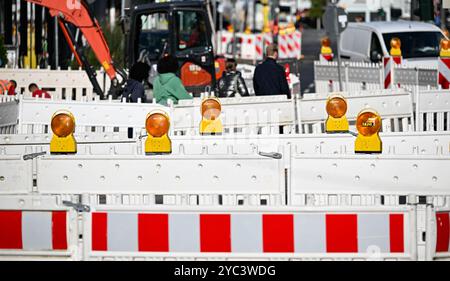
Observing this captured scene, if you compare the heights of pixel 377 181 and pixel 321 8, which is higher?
pixel 321 8

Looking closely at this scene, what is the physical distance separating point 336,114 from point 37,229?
3.78 meters

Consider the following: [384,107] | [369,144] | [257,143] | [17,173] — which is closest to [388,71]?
[384,107]

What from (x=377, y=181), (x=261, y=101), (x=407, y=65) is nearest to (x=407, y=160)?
(x=377, y=181)

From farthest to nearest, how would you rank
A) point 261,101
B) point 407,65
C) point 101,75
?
point 407,65, point 101,75, point 261,101

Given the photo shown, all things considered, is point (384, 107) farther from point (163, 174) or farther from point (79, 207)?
point (79, 207)

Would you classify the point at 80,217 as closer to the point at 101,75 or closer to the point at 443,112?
the point at 443,112

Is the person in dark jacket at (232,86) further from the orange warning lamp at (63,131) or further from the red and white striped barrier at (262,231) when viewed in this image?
the red and white striped barrier at (262,231)

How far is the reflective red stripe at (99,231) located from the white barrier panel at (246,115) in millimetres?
6089

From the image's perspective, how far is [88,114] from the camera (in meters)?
14.3

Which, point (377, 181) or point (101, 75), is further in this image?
point (101, 75)

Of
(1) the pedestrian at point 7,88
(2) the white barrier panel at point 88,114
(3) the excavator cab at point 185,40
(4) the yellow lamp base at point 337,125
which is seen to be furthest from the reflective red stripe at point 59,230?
(3) the excavator cab at point 185,40

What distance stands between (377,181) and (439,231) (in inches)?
31.0

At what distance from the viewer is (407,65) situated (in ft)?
86.3

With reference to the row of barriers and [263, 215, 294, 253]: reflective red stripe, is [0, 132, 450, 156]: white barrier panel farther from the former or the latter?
the row of barriers
